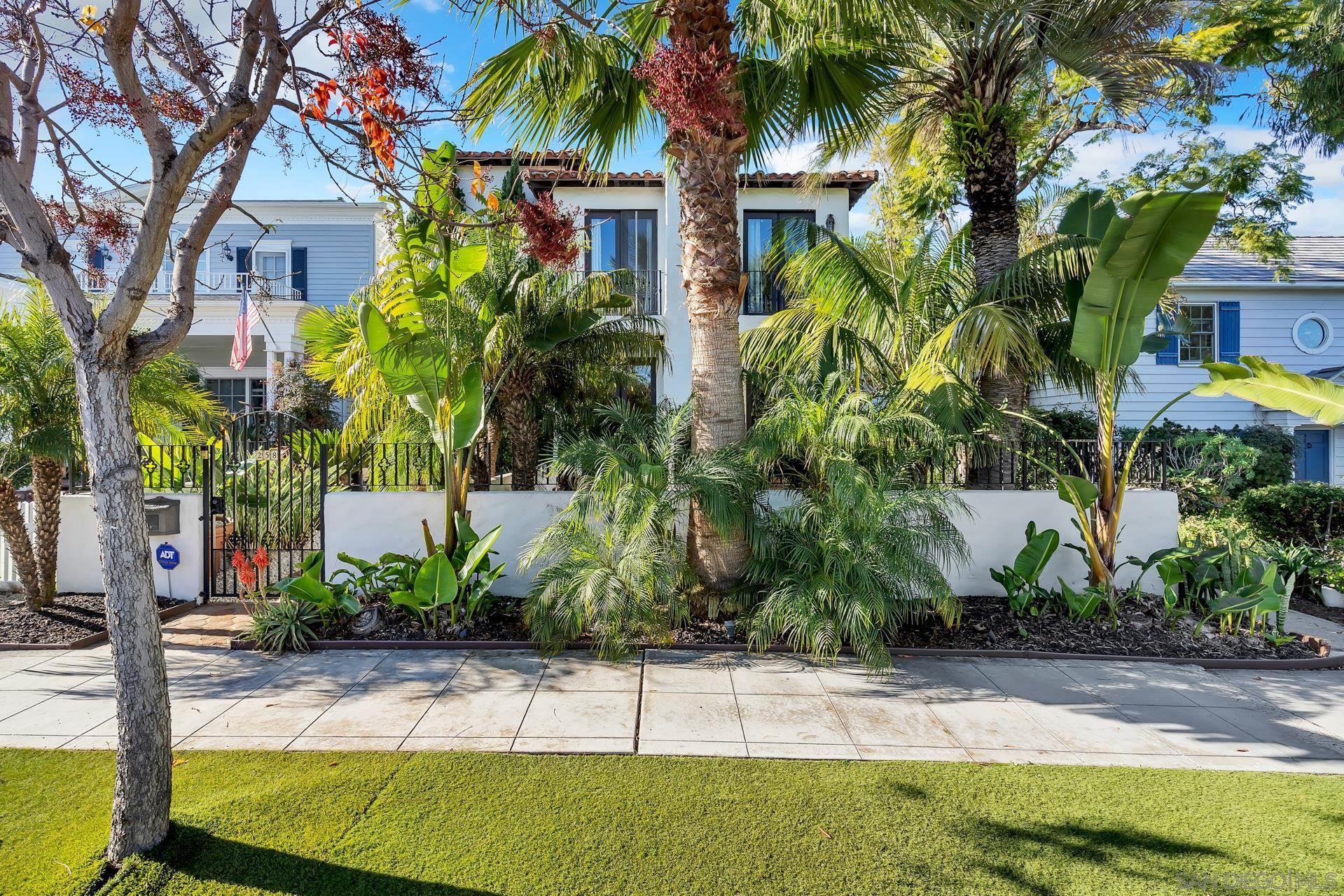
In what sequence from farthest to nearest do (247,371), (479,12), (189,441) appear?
(247,371), (189,441), (479,12)

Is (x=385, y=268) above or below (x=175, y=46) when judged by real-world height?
below

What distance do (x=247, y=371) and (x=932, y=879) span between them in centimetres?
2042

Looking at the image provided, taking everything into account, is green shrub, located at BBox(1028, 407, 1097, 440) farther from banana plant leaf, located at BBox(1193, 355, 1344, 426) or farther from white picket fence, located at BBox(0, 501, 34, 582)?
white picket fence, located at BBox(0, 501, 34, 582)

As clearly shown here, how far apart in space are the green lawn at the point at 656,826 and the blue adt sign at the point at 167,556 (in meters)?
3.87

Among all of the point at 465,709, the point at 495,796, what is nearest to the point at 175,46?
the point at 465,709

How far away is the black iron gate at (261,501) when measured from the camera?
7.95 m

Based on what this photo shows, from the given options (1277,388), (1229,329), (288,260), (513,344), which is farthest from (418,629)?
(1229,329)

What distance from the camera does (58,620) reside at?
727 cm

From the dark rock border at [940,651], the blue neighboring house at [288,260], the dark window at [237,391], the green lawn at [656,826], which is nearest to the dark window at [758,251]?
the blue neighboring house at [288,260]

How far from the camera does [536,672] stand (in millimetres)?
5906

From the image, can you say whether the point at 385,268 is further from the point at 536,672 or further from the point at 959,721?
the point at 959,721

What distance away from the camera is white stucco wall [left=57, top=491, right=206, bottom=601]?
8.08 meters

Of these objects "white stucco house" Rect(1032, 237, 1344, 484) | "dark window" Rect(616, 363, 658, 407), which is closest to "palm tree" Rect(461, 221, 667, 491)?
"dark window" Rect(616, 363, 658, 407)

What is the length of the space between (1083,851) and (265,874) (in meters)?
3.81
